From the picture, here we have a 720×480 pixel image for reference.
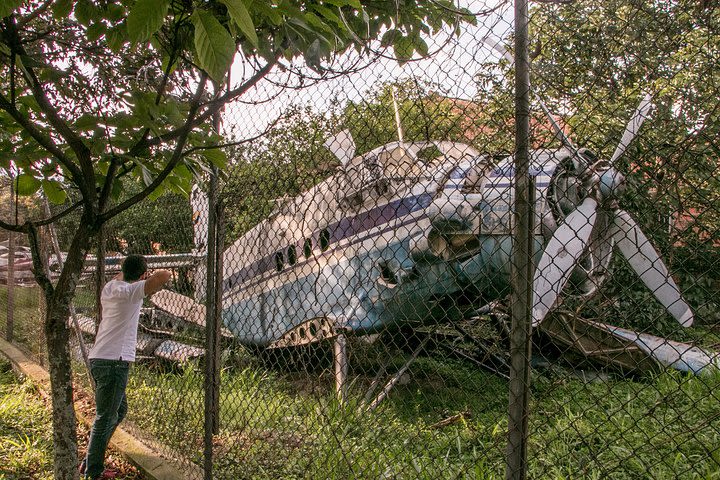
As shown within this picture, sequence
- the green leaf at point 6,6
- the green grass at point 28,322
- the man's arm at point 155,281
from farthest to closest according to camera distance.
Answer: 1. the green grass at point 28,322
2. the man's arm at point 155,281
3. the green leaf at point 6,6

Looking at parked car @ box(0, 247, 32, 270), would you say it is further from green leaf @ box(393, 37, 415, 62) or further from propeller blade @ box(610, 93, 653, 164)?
propeller blade @ box(610, 93, 653, 164)

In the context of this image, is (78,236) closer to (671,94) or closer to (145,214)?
(671,94)

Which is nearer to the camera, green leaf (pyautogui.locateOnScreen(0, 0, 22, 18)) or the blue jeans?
green leaf (pyautogui.locateOnScreen(0, 0, 22, 18))

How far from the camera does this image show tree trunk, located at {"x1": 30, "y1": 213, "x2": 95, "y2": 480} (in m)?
2.56

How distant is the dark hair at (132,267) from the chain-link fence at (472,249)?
65 cm

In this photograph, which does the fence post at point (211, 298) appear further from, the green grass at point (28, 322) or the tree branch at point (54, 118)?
the green grass at point (28, 322)

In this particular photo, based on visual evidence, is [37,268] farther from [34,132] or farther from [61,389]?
[34,132]

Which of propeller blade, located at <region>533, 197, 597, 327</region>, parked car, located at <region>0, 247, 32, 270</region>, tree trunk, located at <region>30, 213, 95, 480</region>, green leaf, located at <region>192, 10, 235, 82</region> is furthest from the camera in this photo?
parked car, located at <region>0, 247, 32, 270</region>

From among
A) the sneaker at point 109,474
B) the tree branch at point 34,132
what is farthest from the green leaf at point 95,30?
the sneaker at point 109,474

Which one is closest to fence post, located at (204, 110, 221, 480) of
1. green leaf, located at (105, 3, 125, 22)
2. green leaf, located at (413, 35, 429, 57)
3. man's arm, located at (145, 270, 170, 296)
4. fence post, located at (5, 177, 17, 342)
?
man's arm, located at (145, 270, 170, 296)

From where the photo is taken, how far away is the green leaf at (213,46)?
1560mm

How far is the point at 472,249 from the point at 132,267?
2.95 m

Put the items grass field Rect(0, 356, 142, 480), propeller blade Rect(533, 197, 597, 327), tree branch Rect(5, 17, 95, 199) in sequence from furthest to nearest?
grass field Rect(0, 356, 142, 480)
propeller blade Rect(533, 197, 597, 327)
tree branch Rect(5, 17, 95, 199)

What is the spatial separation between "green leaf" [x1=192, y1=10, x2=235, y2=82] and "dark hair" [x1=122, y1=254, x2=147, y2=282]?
3.07 metres
